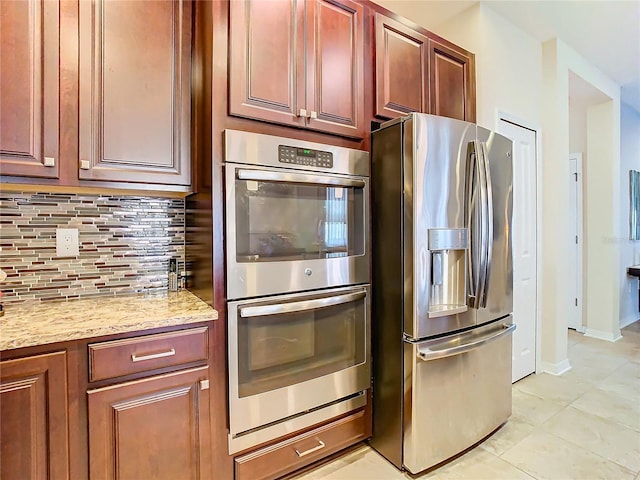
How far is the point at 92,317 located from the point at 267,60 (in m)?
1.31

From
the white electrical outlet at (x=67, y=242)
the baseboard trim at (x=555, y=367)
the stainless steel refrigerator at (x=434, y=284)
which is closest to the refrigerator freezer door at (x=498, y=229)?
the stainless steel refrigerator at (x=434, y=284)

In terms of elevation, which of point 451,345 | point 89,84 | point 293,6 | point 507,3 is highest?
point 507,3

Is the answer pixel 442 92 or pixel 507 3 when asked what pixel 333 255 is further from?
pixel 507 3

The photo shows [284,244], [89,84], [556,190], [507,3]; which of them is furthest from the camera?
[556,190]

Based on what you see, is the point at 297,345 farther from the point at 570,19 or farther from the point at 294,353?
the point at 570,19

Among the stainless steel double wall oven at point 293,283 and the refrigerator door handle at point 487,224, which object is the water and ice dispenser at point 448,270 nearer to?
the refrigerator door handle at point 487,224

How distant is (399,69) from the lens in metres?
2.00

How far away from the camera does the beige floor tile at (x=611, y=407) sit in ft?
7.33

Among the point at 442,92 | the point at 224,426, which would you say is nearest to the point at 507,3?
the point at 442,92

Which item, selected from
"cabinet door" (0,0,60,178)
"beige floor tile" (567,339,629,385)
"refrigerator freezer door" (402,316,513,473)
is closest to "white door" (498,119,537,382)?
"beige floor tile" (567,339,629,385)

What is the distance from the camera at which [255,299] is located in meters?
1.50

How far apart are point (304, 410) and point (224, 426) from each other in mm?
385

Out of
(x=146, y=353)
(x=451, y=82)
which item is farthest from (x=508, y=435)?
(x=451, y=82)

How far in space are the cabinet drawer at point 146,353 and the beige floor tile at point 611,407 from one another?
8.57 ft
